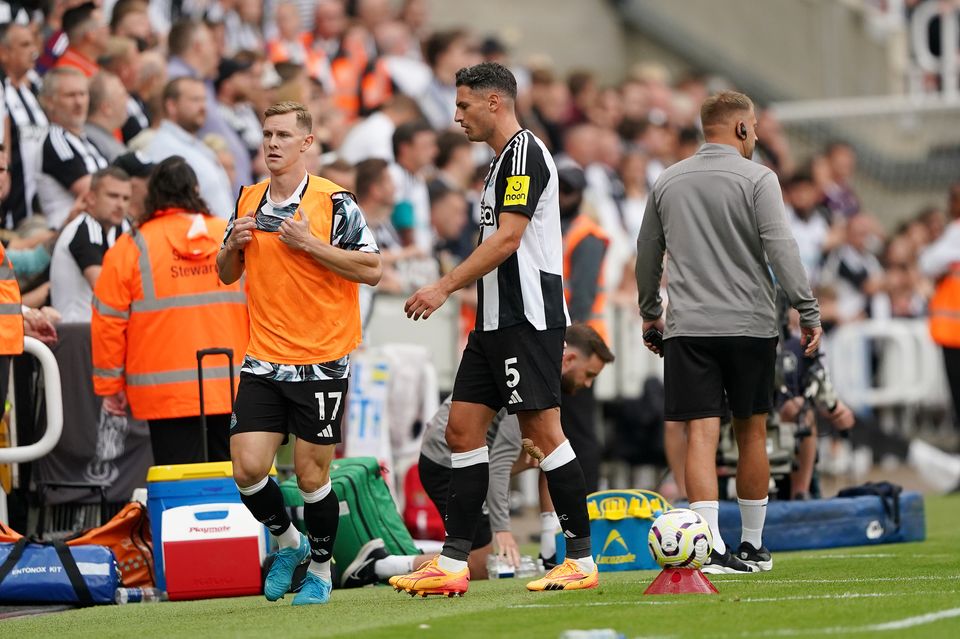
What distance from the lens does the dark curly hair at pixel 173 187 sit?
32.6 ft

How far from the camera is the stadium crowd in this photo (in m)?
11.7

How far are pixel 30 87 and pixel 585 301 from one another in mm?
4085

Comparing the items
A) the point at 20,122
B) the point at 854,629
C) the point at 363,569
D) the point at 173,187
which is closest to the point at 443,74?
the point at 20,122

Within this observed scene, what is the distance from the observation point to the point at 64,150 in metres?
11.7

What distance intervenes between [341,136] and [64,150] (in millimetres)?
3932

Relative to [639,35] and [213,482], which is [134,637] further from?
[639,35]

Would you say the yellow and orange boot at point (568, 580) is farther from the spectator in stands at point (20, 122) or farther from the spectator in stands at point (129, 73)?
the spectator in stands at point (129, 73)

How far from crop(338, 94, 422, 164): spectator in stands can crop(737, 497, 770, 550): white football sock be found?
6971mm

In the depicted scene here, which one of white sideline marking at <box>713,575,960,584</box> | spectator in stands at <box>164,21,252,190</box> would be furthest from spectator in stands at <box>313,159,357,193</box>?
white sideline marking at <box>713,575,960,584</box>

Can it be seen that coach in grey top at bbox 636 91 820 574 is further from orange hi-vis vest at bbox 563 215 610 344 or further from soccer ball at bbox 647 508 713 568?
orange hi-vis vest at bbox 563 215 610 344

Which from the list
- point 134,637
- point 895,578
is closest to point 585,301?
point 895,578

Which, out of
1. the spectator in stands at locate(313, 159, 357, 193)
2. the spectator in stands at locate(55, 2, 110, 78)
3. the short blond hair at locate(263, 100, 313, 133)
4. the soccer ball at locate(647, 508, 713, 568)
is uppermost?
the spectator in stands at locate(55, 2, 110, 78)

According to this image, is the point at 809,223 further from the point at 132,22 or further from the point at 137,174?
the point at 137,174

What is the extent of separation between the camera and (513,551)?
9594 mm
